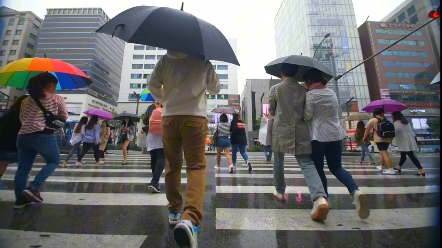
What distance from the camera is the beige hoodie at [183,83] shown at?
210cm

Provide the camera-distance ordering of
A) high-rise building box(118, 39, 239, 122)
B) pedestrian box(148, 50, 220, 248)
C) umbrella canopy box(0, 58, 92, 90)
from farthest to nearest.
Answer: high-rise building box(118, 39, 239, 122) < umbrella canopy box(0, 58, 92, 90) < pedestrian box(148, 50, 220, 248)

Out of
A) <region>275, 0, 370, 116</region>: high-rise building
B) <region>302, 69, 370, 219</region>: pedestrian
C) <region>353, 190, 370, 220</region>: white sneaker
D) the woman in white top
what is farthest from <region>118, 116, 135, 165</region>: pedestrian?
<region>275, 0, 370, 116</region>: high-rise building

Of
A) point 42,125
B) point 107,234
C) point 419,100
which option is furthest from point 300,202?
point 419,100

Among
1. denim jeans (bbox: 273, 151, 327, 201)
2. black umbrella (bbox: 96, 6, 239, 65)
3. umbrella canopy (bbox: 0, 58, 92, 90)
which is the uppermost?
umbrella canopy (bbox: 0, 58, 92, 90)

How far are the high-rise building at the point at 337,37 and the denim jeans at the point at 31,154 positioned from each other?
5394 centimetres

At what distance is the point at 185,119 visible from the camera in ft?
6.69

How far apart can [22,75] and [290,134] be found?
479cm

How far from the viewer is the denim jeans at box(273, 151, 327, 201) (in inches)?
97.1

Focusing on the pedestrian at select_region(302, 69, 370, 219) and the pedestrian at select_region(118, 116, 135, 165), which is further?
the pedestrian at select_region(118, 116, 135, 165)

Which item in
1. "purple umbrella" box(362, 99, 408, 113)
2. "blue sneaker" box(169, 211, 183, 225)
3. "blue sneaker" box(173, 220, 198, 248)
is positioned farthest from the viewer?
"purple umbrella" box(362, 99, 408, 113)

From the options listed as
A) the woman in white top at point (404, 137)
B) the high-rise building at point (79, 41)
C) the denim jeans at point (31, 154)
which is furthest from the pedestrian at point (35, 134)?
the high-rise building at point (79, 41)

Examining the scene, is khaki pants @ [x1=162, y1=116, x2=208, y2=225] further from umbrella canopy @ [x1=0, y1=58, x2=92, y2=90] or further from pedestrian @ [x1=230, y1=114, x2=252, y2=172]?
pedestrian @ [x1=230, y1=114, x2=252, y2=172]

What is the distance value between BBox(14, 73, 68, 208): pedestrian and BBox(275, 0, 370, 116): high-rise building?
5377 centimetres

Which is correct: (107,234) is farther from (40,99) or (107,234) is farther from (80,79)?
(80,79)
